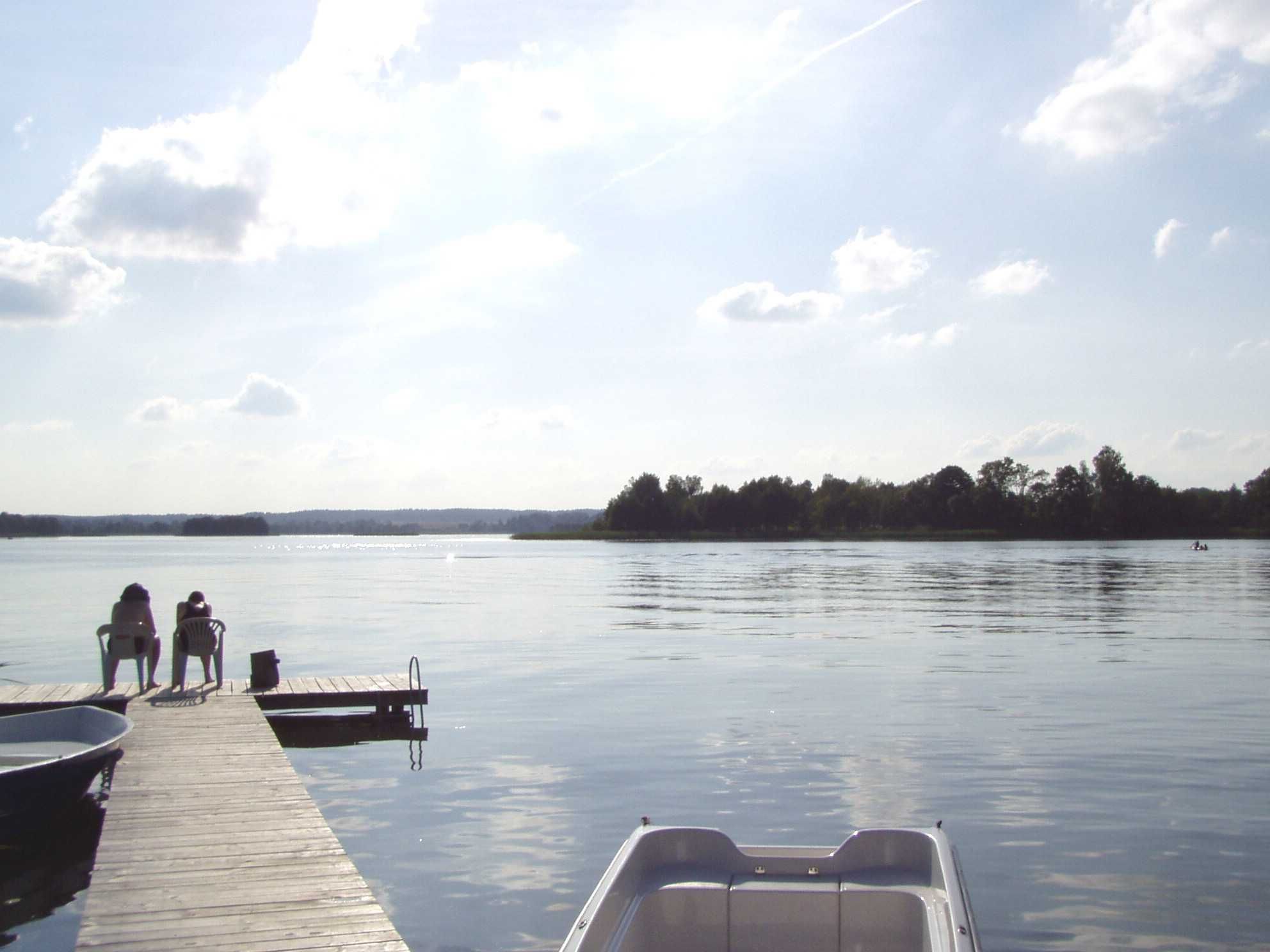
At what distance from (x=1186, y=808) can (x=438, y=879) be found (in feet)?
28.9

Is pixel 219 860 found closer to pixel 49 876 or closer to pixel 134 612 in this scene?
pixel 49 876

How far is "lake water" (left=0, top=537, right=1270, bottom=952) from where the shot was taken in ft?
34.6

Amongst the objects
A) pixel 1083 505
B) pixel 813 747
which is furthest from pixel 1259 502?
pixel 813 747

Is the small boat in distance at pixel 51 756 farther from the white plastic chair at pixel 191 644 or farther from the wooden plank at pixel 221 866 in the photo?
the white plastic chair at pixel 191 644

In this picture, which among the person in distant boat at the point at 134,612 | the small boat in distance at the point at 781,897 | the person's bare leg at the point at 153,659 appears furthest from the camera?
the person's bare leg at the point at 153,659

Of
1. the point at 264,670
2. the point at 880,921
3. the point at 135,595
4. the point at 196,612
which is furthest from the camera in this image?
the point at 196,612

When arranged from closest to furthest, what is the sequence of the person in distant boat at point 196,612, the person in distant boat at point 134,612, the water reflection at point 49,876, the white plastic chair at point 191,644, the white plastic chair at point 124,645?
the water reflection at point 49,876, the white plastic chair at point 124,645, the person in distant boat at point 134,612, the white plastic chair at point 191,644, the person in distant boat at point 196,612

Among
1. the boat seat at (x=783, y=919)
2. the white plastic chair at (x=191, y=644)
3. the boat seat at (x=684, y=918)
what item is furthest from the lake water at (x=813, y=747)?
the white plastic chair at (x=191, y=644)

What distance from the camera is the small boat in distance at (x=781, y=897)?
23.5 ft

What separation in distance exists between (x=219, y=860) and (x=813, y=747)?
10.3 metres

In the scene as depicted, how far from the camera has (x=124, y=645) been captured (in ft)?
61.2

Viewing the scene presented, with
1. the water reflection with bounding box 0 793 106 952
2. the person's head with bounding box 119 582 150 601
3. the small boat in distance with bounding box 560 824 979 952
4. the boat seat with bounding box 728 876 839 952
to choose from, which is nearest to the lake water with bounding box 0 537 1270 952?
the water reflection with bounding box 0 793 106 952

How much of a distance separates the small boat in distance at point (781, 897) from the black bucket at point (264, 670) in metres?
13.5

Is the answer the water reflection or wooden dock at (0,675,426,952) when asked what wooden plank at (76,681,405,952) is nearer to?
wooden dock at (0,675,426,952)
